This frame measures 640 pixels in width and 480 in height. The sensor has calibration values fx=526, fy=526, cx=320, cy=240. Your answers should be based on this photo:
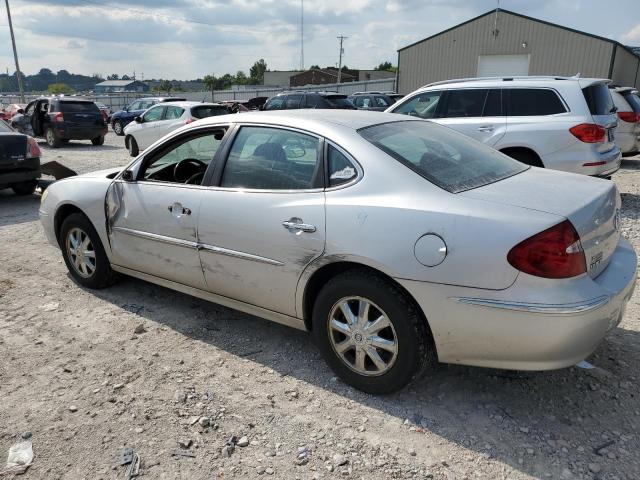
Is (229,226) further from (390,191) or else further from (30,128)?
(30,128)

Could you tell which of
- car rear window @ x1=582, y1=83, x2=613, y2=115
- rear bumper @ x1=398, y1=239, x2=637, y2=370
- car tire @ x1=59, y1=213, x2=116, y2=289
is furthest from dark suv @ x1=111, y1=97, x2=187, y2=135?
rear bumper @ x1=398, y1=239, x2=637, y2=370

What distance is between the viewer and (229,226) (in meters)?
3.42

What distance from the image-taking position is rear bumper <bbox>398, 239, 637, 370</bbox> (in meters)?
2.45

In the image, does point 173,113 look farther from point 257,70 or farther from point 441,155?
point 257,70

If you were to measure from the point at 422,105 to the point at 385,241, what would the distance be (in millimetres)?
6029

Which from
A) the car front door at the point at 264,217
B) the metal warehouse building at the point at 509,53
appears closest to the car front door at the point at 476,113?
the car front door at the point at 264,217

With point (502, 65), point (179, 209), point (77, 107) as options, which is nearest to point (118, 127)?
point (77, 107)

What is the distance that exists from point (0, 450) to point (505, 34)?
33.1 meters

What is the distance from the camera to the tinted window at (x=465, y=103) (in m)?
7.66

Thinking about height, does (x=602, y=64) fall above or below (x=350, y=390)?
above

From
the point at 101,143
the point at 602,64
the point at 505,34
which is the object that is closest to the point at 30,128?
the point at 101,143

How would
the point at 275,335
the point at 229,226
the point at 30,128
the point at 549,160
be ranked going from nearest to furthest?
the point at 229,226, the point at 275,335, the point at 549,160, the point at 30,128

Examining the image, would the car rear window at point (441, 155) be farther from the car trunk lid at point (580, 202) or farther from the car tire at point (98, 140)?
the car tire at point (98, 140)

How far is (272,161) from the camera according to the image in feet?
11.2
